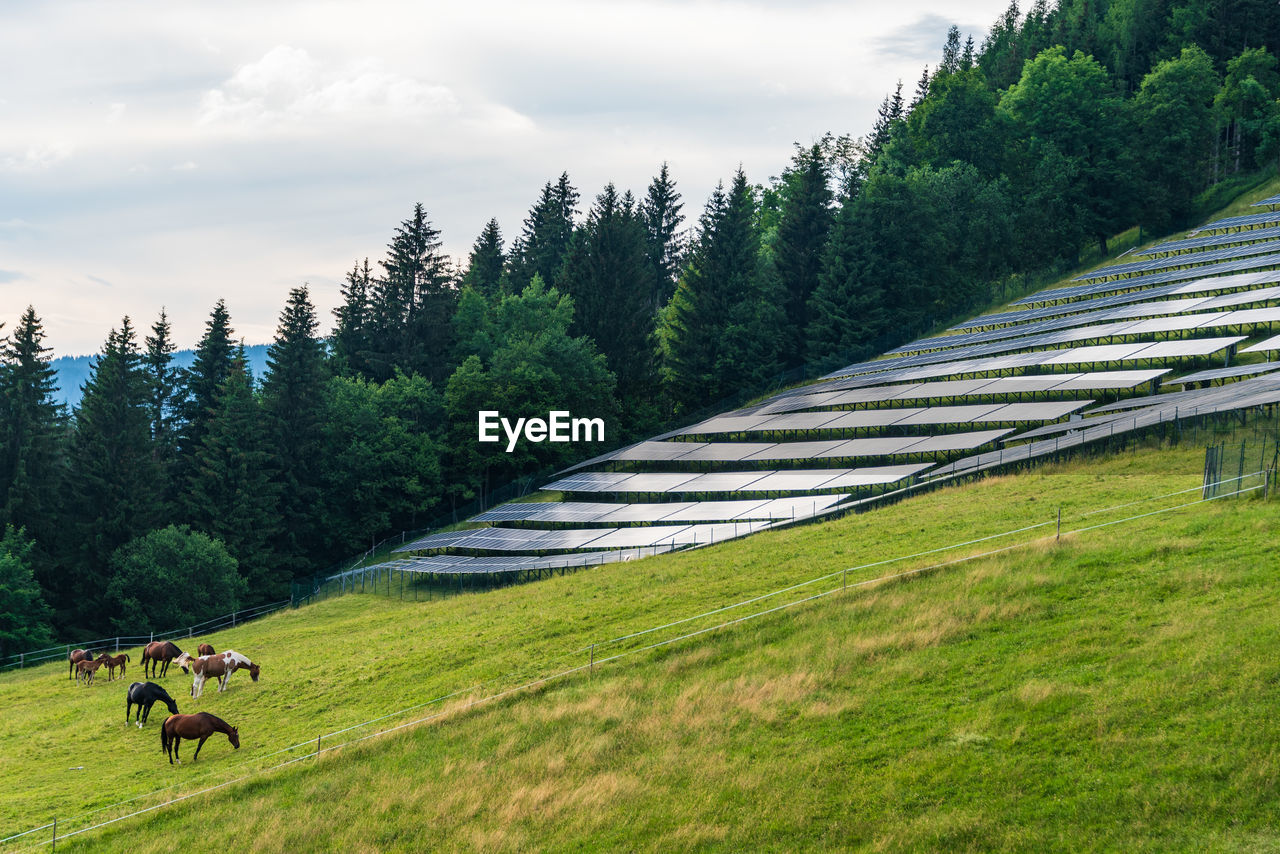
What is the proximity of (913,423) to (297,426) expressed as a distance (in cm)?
5247

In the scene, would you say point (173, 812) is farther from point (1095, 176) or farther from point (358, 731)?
point (1095, 176)

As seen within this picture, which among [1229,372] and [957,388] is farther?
[957,388]

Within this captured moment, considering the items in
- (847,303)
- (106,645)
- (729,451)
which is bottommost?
(106,645)

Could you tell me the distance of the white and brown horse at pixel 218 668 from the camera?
38656 millimetres

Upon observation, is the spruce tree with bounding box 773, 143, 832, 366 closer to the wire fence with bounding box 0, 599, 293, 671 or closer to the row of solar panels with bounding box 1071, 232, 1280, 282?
the row of solar panels with bounding box 1071, 232, 1280, 282

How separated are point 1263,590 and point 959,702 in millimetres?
9092

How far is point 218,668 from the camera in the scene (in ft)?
128

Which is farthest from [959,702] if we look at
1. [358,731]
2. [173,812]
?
[173,812]

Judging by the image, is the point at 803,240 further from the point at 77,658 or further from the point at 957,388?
the point at 77,658

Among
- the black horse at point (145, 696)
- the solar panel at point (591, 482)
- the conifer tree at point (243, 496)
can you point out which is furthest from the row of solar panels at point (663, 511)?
the black horse at point (145, 696)

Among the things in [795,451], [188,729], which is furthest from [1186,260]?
[188,729]

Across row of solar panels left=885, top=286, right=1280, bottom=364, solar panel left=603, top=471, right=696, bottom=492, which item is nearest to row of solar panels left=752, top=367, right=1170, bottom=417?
row of solar panels left=885, top=286, right=1280, bottom=364

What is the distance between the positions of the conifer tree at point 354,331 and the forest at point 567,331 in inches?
16.0

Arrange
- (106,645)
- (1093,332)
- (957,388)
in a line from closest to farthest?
(106,645), (957,388), (1093,332)
